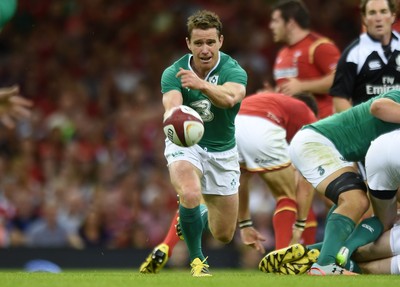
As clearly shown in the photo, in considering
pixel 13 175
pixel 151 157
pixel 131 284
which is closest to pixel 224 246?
pixel 151 157

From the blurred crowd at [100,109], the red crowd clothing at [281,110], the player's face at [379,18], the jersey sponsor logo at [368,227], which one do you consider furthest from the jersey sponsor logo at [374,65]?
the blurred crowd at [100,109]

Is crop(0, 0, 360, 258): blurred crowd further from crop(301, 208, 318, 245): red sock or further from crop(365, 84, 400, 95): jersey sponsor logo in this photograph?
crop(365, 84, 400, 95): jersey sponsor logo

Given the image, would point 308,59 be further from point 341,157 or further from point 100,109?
point 100,109

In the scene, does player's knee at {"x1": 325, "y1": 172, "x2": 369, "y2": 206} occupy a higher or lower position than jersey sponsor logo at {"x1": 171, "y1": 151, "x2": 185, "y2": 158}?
lower

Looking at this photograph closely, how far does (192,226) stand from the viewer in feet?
24.3

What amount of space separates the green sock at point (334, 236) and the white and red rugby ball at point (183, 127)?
120 cm

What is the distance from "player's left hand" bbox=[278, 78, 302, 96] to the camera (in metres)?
10.2

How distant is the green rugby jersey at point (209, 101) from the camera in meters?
7.71

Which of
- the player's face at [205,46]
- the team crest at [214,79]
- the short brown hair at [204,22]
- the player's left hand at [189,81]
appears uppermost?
the short brown hair at [204,22]

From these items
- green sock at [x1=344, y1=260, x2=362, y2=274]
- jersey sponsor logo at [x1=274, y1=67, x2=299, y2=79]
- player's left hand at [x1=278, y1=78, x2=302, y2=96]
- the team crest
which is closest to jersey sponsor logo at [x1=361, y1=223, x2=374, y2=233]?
green sock at [x1=344, y1=260, x2=362, y2=274]

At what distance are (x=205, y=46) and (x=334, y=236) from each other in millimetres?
1758

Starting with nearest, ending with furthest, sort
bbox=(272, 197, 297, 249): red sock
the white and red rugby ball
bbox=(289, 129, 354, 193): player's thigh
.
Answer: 1. the white and red rugby ball
2. bbox=(289, 129, 354, 193): player's thigh
3. bbox=(272, 197, 297, 249): red sock

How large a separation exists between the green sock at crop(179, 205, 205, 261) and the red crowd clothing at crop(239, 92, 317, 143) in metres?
2.23

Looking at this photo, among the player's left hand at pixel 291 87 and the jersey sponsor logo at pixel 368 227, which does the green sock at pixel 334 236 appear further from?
the player's left hand at pixel 291 87
